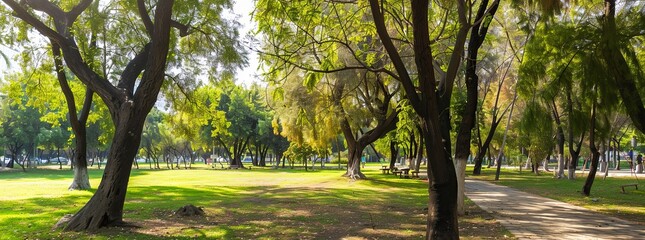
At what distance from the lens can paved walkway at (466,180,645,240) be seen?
9.12 m

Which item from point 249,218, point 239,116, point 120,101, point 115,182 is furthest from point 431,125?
point 239,116

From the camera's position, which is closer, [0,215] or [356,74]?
[0,215]

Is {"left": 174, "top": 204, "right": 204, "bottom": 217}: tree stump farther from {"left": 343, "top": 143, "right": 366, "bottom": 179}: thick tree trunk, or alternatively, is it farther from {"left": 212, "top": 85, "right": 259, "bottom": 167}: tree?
A: {"left": 212, "top": 85, "right": 259, "bottom": 167}: tree

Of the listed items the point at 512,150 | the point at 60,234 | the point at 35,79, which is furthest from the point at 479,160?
the point at 60,234

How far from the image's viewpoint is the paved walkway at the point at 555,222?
29.9 ft

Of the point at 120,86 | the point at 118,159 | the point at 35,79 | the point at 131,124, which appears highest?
the point at 35,79

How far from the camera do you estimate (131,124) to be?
10.0 metres

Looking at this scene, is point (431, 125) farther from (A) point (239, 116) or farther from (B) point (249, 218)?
(A) point (239, 116)

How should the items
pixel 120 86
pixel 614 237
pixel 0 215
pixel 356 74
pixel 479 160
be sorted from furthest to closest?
pixel 479 160 < pixel 356 74 < pixel 0 215 < pixel 120 86 < pixel 614 237

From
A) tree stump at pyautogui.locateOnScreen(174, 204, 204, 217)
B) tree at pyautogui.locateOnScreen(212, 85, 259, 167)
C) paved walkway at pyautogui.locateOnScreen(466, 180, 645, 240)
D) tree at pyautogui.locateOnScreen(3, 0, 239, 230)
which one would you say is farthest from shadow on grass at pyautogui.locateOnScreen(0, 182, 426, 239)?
tree at pyautogui.locateOnScreen(212, 85, 259, 167)

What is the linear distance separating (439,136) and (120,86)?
7.43m

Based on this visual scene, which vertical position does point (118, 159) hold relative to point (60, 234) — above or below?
above

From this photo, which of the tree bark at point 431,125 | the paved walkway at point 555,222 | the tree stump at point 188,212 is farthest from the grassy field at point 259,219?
the tree bark at point 431,125

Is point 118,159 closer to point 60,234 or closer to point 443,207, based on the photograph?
point 60,234
